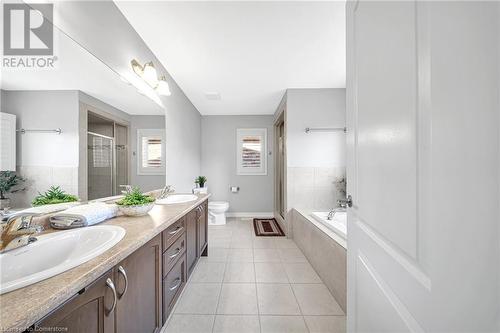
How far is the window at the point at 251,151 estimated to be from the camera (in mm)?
4488

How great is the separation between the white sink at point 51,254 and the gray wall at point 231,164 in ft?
11.4

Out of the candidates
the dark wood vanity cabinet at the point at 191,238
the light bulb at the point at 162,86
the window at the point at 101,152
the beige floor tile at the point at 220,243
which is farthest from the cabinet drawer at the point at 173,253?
the light bulb at the point at 162,86

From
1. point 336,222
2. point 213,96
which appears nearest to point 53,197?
point 336,222

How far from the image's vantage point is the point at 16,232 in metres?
0.76

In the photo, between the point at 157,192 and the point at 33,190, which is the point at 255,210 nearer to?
the point at 157,192

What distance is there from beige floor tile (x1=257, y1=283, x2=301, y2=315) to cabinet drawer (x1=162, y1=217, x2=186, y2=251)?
0.90 meters

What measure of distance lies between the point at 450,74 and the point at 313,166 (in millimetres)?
2851

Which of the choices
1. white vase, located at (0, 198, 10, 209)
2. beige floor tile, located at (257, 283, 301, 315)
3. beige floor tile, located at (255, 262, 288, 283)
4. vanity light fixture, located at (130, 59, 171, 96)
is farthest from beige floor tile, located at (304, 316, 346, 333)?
vanity light fixture, located at (130, 59, 171, 96)

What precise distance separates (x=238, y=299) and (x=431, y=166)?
175 cm

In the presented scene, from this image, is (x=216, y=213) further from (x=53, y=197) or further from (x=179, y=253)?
(x=53, y=197)

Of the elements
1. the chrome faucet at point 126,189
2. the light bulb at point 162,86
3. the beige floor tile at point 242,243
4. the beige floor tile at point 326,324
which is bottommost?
the beige floor tile at point 326,324

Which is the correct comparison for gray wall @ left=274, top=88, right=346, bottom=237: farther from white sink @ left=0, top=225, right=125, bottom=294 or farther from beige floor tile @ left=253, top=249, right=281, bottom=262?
white sink @ left=0, top=225, right=125, bottom=294

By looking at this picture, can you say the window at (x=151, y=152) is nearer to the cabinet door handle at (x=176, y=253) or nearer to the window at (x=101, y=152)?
the window at (x=101, y=152)

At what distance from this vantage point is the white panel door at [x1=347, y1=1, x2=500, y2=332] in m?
0.39
